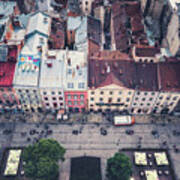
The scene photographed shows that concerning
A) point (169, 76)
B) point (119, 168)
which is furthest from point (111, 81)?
point (119, 168)

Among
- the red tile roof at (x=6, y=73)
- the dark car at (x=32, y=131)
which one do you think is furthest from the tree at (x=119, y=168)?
the red tile roof at (x=6, y=73)

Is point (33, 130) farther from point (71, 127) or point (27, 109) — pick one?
point (71, 127)

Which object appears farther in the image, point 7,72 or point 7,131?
point 7,131

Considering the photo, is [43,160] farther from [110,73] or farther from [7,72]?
[110,73]

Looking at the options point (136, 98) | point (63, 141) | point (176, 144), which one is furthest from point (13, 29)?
point (176, 144)

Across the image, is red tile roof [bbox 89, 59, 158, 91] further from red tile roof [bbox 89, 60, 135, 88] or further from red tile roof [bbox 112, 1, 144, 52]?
red tile roof [bbox 112, 1, 144, 52]

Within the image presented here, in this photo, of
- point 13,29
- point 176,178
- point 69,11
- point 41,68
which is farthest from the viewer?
point 69,11

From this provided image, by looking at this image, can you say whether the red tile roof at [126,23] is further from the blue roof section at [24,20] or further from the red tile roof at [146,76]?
the blue roof section at [24,20]
